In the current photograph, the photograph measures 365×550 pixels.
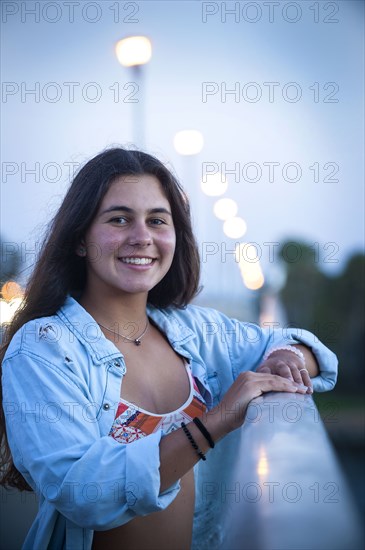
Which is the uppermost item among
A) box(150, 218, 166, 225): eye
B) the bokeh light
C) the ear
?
the bokeh light

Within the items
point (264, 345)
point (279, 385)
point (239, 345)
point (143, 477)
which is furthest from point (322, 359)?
point (143, 477)

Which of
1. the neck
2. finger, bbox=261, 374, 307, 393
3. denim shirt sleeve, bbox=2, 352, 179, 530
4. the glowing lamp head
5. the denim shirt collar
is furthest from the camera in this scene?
the glowing lamp head

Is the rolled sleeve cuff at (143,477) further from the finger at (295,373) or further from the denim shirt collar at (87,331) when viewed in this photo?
the finger at (295,373)

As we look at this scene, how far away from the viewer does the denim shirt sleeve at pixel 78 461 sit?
193cm

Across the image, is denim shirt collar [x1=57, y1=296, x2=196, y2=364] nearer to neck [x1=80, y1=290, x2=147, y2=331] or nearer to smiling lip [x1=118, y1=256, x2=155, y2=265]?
neck [x1=80, y1=290, x2=147, y2=331]

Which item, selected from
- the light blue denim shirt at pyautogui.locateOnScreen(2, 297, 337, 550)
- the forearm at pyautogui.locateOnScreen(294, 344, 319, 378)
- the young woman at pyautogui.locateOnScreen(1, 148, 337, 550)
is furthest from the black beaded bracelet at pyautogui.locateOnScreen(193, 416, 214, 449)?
the forearm at pyautogui.locateOnScreen(294, 344, 319, 378)

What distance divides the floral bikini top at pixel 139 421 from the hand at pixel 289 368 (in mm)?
339

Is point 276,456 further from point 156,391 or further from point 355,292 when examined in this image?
point 355,292

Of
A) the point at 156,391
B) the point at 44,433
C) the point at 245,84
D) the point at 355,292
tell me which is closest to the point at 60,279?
the point at 156,391

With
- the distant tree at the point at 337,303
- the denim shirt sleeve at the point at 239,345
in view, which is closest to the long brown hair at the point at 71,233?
the denim shirt sleeve at the point at 239,345

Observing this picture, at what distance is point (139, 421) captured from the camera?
2.41m

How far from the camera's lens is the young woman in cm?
199

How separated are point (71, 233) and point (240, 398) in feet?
3.16

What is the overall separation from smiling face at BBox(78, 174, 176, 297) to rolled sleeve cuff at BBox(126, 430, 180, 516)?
802 millimetres
